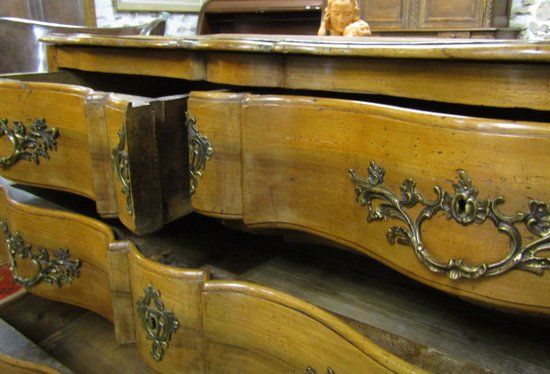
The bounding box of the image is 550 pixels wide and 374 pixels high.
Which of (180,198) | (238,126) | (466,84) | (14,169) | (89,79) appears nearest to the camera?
(466,84)

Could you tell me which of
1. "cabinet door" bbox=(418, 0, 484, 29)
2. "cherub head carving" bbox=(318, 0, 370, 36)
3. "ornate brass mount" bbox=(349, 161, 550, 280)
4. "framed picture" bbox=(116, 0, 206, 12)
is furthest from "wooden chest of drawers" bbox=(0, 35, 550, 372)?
"cabinet door" bbox=(418, 0, 484, 29)

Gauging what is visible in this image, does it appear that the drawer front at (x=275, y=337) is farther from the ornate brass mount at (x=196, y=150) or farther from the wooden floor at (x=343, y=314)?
the ornate brass mount at (x=196, y=150)

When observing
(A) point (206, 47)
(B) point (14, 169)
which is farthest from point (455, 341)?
(B) point (14, 169)

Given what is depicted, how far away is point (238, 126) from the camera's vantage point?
52cm

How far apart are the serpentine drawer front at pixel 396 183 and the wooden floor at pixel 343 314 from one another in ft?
0.27

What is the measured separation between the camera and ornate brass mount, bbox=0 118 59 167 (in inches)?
26.4

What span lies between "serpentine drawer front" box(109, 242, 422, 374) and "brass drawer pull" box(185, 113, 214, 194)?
119 millimetres

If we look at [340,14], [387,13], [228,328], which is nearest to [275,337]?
[228,328]

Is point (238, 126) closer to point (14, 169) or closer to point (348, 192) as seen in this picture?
point (348, 192)

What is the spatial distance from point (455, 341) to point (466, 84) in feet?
0.84

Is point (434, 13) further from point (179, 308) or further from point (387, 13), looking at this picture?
point (179, 308)

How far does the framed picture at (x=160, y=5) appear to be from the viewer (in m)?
2.71

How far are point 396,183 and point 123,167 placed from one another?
12.4 inches

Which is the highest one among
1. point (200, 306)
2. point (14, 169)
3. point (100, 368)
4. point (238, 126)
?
point (238, 126)
